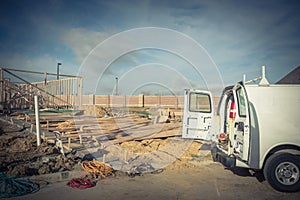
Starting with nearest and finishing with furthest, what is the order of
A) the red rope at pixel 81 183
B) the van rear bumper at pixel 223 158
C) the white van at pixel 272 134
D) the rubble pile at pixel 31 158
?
the white van at pixel 272 134 → the red rope at pixel 81 183 → the van rear bumper at pixel 223 158 → the rubble pile at pixel 31 158

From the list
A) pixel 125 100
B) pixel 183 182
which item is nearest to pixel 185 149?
pixel 183 182

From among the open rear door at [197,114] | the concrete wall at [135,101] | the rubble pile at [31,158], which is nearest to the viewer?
the rubble pile at [31,158]

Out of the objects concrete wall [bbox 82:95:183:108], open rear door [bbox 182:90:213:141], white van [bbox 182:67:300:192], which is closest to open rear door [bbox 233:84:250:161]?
white van [bbox 182:67:300:192]

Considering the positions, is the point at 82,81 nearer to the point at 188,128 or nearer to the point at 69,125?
the point at 69,125

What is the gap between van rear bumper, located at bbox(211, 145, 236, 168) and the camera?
18.3 ft

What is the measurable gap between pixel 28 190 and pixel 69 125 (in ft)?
25.0

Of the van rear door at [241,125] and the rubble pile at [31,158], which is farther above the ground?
the van rear door at [241,125]

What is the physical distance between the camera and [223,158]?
5.96 m

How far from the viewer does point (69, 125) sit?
12.5 metres

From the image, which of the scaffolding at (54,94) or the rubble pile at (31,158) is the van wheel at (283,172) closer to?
the rubble pile at (31,158)

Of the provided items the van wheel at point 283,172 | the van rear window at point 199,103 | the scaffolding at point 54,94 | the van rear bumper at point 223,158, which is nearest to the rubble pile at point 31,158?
the van rear bumper at point 223,158

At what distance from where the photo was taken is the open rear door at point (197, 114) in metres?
7.99

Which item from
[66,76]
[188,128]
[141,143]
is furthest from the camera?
[66,76]

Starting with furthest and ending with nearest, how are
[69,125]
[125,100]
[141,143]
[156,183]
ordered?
[125,100] → [69,125] → [141,143] → [156,183]
